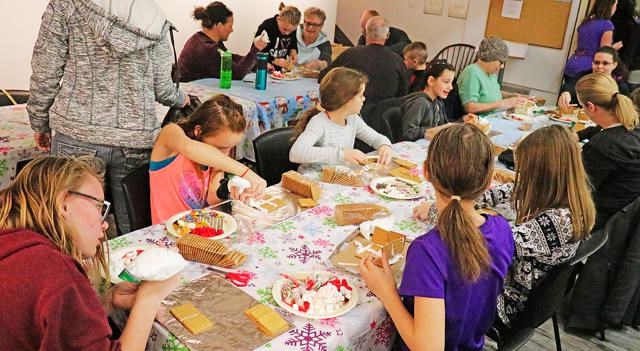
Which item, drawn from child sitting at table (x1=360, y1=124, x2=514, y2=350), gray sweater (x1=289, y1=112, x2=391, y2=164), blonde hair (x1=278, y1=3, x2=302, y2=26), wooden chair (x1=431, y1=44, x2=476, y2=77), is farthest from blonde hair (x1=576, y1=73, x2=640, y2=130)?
wooden chair (x1=431, y1=44, x2=476, y2=77)

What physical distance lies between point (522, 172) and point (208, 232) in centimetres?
111

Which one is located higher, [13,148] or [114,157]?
[114,157]

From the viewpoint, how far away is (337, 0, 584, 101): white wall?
6.57 m

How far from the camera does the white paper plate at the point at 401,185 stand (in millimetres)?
2235

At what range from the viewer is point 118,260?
1531 millimetres

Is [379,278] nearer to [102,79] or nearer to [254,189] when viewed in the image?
[254,189]

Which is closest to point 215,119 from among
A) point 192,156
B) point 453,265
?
point 192,156

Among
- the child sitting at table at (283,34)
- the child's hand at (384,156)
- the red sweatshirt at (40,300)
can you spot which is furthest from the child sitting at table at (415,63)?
the red sweatshirt at (40,300)

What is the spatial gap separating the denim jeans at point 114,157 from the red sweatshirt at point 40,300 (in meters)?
1.23

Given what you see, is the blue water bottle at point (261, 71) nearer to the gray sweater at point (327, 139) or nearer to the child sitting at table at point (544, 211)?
the gray sweater at point (327, 139)

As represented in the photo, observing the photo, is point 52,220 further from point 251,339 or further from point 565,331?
point 565,331

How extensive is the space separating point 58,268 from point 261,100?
2943mm

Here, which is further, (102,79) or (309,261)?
(102,79)

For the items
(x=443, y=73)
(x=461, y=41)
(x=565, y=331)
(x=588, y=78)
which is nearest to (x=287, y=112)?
(x=443, y=73)
